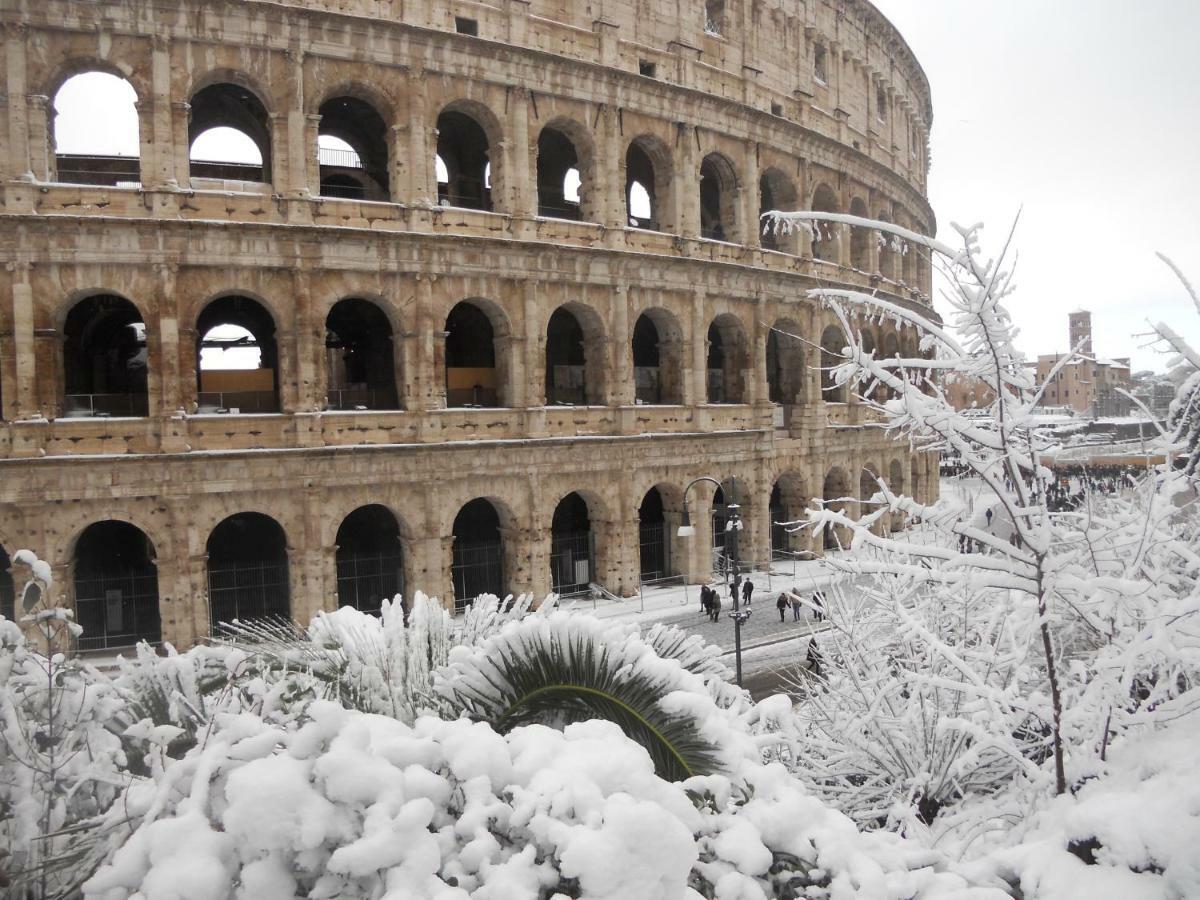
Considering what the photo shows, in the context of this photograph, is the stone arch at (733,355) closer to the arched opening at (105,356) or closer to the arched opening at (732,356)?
the arched opening at (732,356)

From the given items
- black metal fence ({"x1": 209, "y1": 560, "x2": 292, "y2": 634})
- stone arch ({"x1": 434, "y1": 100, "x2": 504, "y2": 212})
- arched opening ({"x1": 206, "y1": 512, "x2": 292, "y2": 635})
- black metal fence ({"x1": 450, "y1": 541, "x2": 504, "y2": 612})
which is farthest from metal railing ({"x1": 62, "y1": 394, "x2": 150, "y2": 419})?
stone arch ({"x1": 434, "y1": 100, "x2": 504, "y2": 212})

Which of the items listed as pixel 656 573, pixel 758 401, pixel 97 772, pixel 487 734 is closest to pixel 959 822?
pixel 487 734

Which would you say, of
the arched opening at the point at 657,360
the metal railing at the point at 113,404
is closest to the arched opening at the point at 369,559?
the metal railing at the point at 113,404

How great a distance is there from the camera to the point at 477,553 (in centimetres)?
2197

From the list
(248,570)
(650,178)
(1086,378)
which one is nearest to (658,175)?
(650,178)

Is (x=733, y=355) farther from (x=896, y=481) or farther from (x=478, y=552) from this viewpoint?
(x=896, y=481)

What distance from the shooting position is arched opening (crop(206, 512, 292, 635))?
62.2 ft

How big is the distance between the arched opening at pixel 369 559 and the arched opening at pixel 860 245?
20.1 meters

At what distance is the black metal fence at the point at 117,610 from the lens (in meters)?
17.8

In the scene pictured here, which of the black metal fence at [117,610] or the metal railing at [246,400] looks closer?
the black metal fence at [117,610]

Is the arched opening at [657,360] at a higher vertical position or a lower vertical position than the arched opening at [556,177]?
lower

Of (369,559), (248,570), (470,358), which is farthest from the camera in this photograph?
(470,358)

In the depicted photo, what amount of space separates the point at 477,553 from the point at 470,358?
5.50 metres

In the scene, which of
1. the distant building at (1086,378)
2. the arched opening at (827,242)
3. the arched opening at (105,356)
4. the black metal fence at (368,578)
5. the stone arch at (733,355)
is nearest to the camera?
the distant building at (1086,378)
